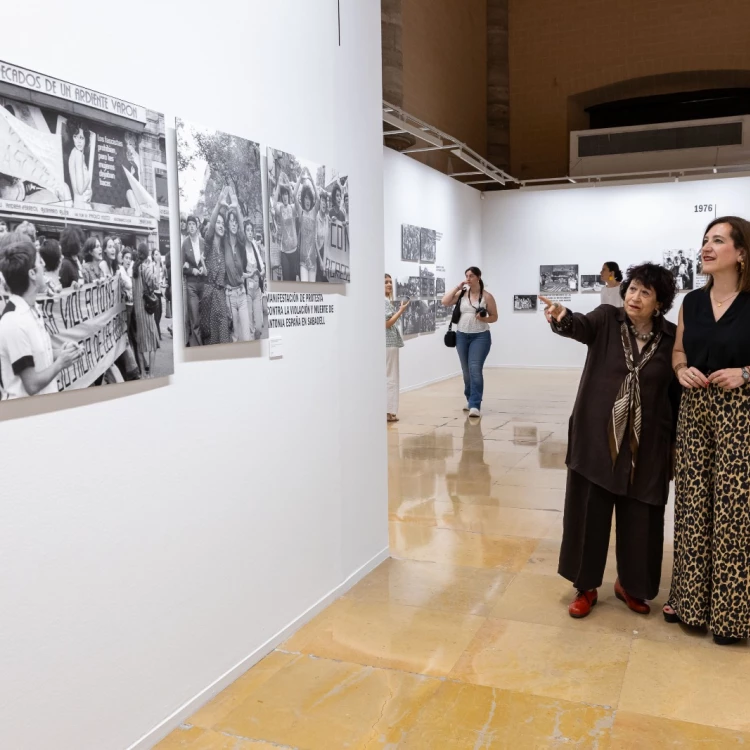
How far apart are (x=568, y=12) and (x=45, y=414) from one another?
20546 mm

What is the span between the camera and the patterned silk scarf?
4234mm

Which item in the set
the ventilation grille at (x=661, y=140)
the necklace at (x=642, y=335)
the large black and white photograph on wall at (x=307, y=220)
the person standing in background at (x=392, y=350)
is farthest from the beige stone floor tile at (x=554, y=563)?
the ventilation grille at (x=661, y=140)

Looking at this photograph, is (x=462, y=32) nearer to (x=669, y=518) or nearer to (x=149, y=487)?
(x=669, y=518)

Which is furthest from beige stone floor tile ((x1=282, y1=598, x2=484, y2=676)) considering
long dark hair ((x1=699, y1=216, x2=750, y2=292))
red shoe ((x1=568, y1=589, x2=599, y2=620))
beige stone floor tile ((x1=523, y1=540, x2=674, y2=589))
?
long dark hair ((x1=699, y1=216, x2=750, y2=292))

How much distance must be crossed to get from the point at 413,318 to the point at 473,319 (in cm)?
366

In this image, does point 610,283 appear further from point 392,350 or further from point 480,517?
point 480,517

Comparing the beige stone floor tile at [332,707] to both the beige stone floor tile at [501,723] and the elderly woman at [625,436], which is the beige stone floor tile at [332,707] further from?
the elderly woman at [625,436]

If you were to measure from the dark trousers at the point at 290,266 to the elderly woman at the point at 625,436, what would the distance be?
4.36 ft

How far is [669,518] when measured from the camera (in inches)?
252

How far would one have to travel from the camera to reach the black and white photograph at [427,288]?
1517 cm

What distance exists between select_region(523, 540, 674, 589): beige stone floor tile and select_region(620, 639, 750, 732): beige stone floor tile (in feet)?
2.90

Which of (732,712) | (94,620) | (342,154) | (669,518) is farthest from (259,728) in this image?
(669,518)

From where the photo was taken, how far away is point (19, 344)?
2.51m

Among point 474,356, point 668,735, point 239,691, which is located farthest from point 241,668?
point 474,356
